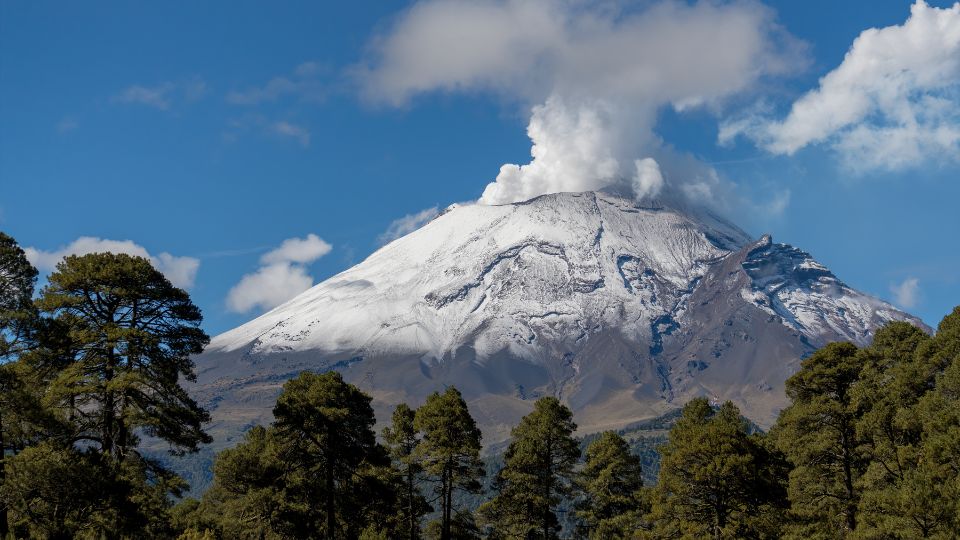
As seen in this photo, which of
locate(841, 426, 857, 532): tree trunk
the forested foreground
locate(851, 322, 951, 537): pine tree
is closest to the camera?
the forested foreground

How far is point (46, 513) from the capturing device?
29750 mm

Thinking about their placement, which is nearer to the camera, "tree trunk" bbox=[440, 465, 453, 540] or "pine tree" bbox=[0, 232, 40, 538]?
"pine tree" bbox=[0, 232, 40, 538]

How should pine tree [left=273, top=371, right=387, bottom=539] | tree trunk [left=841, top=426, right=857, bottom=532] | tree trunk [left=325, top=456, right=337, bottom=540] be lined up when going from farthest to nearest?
pine tree [left=273, top=371, right=387, bottom=539] → tree trunk [left=841, top=426, right=857, bottom=532] → tree trunk [left=325, top=456, right=337, bottom=540]

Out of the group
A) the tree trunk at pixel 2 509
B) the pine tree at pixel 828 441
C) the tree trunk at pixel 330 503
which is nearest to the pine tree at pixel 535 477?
the tree trunk at pixel 330 503

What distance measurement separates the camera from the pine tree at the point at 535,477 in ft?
183

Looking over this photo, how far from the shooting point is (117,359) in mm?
33125

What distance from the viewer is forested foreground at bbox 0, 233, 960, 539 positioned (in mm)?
30609

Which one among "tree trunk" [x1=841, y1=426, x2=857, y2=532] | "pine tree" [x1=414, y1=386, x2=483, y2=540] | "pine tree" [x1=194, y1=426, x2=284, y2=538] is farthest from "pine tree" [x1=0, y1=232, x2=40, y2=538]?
"tree trunk" [x1=841, y1=426, x2=857, y2=532]

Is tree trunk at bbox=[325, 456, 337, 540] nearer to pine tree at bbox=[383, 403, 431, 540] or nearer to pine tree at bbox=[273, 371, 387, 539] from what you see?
pine tree at bbox=[273, 371, 387, 539]

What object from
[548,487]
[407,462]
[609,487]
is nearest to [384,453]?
[407,462]

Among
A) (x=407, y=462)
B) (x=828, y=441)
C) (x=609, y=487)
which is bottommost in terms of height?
(x=609, y=487)

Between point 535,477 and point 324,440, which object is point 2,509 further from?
point 535,477

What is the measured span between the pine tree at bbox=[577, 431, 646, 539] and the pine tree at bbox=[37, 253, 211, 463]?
33722 mm

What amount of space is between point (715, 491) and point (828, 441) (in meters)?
10.9
